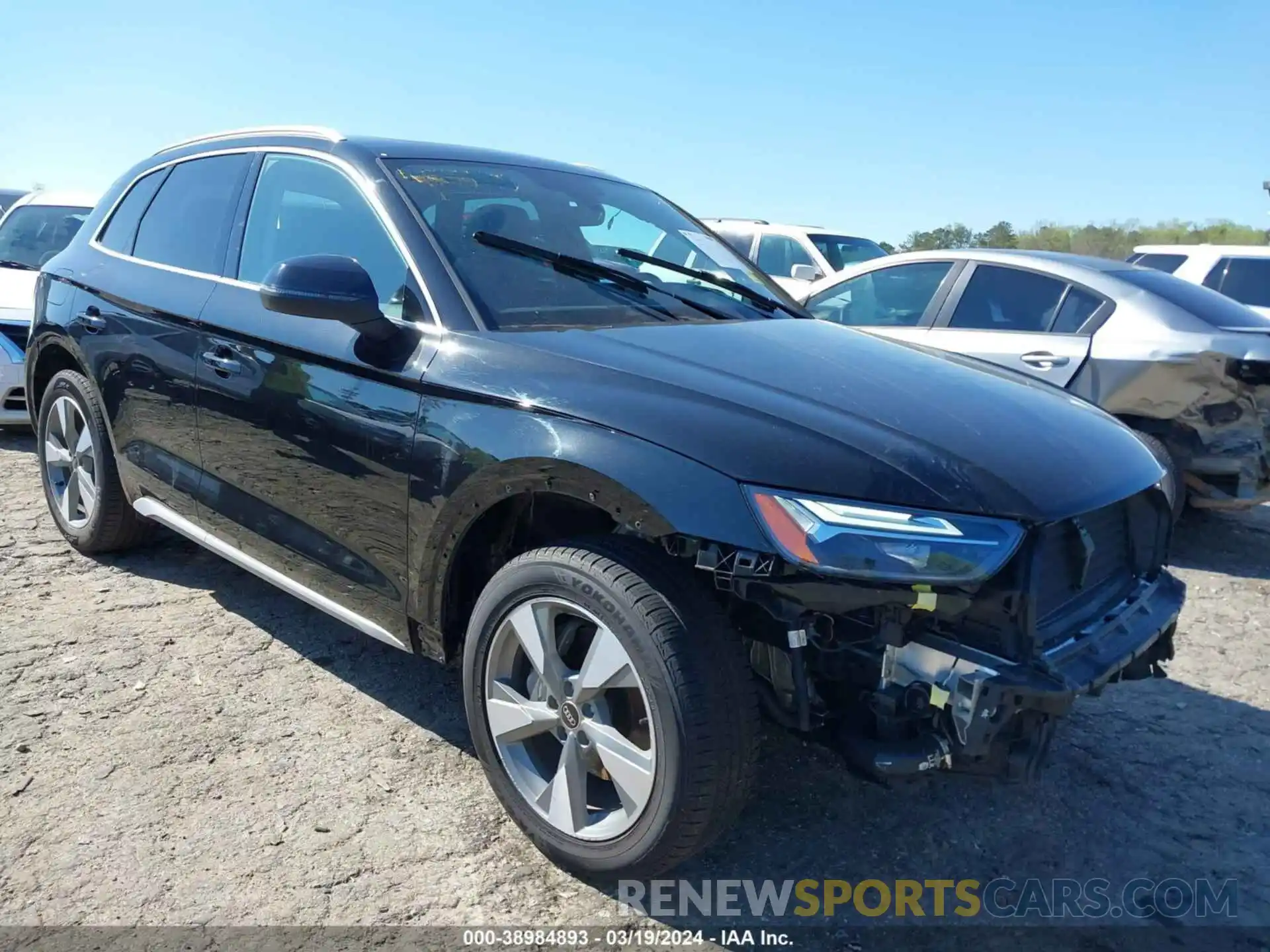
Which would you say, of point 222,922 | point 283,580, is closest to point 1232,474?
point 283,580

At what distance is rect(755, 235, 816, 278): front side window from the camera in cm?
1193

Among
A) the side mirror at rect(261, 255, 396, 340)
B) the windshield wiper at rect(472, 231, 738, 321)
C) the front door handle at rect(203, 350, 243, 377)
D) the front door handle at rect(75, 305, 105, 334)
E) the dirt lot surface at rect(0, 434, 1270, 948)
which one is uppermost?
the windshield wiper at rect(472, 231, 738, 321)

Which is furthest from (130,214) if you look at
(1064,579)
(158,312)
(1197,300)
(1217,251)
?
(1217,251)

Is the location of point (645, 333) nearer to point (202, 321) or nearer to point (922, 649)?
point (922, 649)

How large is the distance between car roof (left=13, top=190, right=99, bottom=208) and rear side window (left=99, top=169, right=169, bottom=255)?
17.2 ft

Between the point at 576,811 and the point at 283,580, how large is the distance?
4.54ft

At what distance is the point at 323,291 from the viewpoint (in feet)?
8.57

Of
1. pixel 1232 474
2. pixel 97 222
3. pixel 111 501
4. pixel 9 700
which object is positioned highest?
pixel 97 222

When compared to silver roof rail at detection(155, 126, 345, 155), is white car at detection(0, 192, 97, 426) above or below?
below

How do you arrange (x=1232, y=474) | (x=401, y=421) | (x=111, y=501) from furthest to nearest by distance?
A: (x=1232, y=474) < (x=111, y=501) < (x=401, y=421)

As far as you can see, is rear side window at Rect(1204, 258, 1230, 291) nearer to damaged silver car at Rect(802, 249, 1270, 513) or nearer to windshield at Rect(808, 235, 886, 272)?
windshield at Rect(808, 235, 886, 272)

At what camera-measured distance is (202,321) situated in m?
3.40

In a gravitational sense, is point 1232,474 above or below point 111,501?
above

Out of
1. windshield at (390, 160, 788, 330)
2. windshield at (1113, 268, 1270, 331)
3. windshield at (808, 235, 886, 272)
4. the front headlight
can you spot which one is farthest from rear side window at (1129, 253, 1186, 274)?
the front headlight
